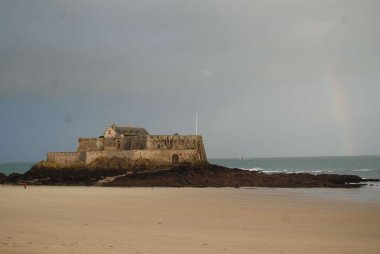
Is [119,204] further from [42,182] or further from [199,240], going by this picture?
[42,182]

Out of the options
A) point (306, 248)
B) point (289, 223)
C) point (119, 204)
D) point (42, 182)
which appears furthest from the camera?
point (42, 182)

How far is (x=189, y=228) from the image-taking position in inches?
444

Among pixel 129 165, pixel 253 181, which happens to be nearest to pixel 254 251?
pixel 253 181

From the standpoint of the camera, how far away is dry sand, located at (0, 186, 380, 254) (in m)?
8.66

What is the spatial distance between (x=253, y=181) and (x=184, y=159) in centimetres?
1077

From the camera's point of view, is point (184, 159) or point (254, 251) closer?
point (254, 251)

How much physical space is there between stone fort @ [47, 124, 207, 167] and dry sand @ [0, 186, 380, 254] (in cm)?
2302

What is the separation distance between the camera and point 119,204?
58.1ft

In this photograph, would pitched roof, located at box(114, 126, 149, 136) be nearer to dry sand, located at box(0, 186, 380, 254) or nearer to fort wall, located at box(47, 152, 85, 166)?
fort wall, located at box(47, 152, 85, 166)

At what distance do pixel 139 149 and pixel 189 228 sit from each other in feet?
99.1

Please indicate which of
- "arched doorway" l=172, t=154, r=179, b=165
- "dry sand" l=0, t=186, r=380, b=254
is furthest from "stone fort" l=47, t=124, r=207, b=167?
"dry sand" l=0, t=186, r=380, b=254

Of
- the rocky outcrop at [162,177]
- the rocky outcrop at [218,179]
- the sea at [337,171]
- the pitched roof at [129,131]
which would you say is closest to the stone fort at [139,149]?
the pitched roof at [129,131]

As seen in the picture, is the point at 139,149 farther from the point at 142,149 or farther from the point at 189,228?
the point at 189,228

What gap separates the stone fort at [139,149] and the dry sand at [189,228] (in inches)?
906
